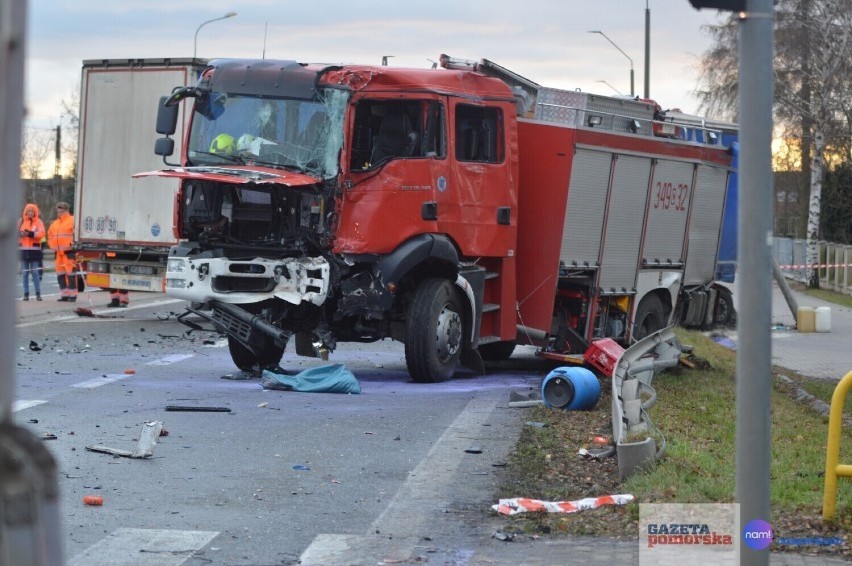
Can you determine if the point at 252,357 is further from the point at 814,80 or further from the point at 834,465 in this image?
the point at 814,80

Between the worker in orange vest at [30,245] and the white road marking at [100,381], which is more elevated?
the worker in orange vest at [30,245]

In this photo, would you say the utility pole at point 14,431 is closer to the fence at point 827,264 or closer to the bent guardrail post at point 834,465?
the bent guardrail post at point 834,465

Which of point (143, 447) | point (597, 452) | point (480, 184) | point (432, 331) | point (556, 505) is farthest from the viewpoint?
point (480, 184)

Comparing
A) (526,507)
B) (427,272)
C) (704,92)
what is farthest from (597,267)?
(704,92)

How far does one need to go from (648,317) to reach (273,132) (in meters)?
6.32

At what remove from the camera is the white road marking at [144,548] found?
6121 millimetres

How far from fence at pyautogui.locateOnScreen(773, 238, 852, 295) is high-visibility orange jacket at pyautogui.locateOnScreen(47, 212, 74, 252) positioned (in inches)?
714

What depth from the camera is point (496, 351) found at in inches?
660

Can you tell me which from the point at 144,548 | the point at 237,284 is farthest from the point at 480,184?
the point at 144,548

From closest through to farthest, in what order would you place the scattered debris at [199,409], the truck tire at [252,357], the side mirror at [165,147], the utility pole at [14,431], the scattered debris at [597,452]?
the utility pole at [14,431]
the scattered debris at [597,452]
the scattered debris at [199,409]
the side mirror at [165,147]
the truck tire at [252,357]

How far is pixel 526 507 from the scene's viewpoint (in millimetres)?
7324

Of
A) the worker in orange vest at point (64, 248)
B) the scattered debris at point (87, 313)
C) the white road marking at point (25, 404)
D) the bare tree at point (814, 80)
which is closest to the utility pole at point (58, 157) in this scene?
the bare tree at point (814, 80)

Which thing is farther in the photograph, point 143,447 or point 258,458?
point 143,447

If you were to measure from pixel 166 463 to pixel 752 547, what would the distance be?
4.86 m
